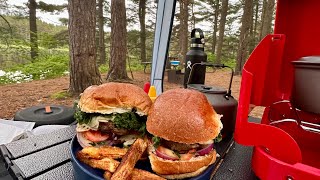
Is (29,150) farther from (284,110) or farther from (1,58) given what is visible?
(1,58)

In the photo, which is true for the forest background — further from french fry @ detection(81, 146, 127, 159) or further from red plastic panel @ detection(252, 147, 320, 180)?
red plastic panel @ detection(252, 147, 320, 180)

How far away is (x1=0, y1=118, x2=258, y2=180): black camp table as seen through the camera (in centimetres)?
85

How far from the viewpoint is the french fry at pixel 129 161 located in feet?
2.14

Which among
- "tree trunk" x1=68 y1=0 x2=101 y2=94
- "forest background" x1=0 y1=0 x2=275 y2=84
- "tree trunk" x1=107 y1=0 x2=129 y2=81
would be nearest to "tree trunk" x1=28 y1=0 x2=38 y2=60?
"forest background" x1=0 y1=0 x2=275 y2=84

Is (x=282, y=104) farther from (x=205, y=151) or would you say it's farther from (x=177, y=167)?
(x=177, y=167)

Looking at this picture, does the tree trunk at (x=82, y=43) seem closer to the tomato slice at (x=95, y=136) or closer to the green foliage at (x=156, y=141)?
the tomato slice at (x=95, y=136)

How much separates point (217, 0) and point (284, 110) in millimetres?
12475

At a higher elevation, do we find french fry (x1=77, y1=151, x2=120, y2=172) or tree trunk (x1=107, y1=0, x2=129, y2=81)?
tree trunk (x1=107, y1=0, x2=129, y2=81)

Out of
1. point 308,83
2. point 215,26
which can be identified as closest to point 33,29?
point 308,83

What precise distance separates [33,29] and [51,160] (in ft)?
31.9

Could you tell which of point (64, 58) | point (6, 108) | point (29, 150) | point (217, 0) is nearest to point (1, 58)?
point (64, 58)

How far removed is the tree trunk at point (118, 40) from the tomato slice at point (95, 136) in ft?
16.2

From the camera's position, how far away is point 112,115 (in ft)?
3.34

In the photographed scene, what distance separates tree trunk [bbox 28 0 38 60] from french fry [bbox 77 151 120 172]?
362 inches
